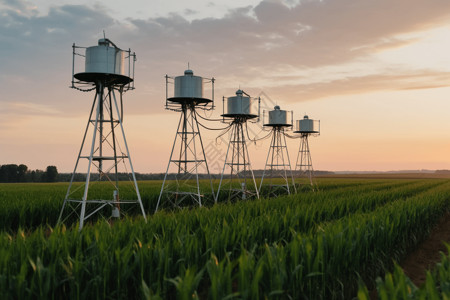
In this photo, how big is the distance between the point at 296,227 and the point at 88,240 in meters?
4.83

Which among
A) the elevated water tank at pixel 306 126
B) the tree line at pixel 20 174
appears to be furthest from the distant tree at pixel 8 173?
the elevated water tank at pixel 306 126

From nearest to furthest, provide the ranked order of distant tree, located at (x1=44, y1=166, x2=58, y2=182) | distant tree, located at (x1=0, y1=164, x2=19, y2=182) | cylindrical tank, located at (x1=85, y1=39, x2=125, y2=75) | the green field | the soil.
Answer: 1. the green field
2. the soil
3. cylindrical tank, located at (x1=85, y1=39, x2=125, y2=75)
4. distant tree, located at (x1=0, y1=164, x2=19, y2=182)
5. distant tree, located at (x1=44, y1=166, x2=58, y2=182)

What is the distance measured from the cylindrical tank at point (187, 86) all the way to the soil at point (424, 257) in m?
9.59

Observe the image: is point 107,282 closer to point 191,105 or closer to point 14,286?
point 14,286

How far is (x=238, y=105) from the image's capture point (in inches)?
746

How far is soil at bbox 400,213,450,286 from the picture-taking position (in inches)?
342

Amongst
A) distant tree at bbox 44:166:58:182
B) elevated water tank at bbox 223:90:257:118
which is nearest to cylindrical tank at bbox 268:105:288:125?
elevated water tank at bbox 223:90:257:118

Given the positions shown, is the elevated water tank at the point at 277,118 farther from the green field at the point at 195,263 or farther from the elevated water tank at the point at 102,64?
the green field at the point at 195,263

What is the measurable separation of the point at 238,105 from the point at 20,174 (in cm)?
5391

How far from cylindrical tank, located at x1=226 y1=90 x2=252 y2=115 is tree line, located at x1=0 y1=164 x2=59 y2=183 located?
49254 millimetres

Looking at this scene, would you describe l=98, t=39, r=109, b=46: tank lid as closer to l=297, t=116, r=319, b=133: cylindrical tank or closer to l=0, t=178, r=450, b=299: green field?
l=0, t=178, r=450, b=299: green field

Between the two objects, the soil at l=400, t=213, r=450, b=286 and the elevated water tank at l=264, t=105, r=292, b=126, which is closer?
the soil at l=400, t=213, r=450, b=286

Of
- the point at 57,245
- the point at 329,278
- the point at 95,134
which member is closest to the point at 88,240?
the point at 57,245

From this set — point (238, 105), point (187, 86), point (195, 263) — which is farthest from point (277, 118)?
point (195, 263)
